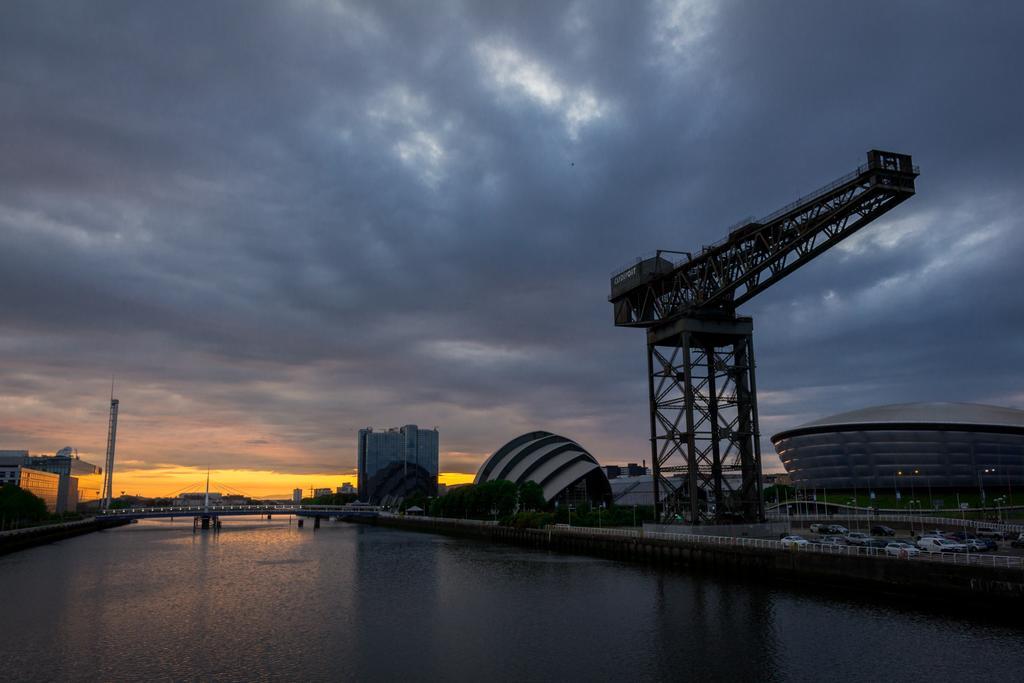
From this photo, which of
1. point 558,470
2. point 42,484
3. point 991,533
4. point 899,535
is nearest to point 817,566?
point 991,533

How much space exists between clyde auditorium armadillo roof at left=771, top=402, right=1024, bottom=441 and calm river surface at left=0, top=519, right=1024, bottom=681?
98.8 m

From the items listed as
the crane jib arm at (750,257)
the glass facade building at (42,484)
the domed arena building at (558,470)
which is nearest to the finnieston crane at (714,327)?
the crane jib arm at (750,257)

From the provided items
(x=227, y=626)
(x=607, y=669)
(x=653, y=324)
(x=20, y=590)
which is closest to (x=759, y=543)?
(x=653, y=324)

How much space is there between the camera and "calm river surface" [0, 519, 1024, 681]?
3044 centimetres

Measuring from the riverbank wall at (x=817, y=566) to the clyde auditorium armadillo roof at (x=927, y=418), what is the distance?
83.6 metres

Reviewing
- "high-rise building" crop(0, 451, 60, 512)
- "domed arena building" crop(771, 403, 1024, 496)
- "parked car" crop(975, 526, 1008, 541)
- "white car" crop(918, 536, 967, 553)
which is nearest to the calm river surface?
"white car" crop(918, 536, 967, 553)

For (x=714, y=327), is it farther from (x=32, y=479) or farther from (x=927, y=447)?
(x=32, y=479)

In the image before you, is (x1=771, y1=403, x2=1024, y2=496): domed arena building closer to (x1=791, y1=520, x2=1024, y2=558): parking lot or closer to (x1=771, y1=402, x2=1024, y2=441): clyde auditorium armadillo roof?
(x1=771, y1=402, x2=1024, y2=441): clyde auditorium armadillo roof

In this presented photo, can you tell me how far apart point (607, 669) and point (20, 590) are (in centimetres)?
5119

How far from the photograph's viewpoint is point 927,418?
14100 cm

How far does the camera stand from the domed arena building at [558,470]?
158750mm

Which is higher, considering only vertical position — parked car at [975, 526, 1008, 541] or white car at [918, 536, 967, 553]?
white car at [918, 536, 967, 553]

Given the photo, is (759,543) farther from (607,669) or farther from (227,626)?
(227,626)

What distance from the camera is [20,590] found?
56531 mm
